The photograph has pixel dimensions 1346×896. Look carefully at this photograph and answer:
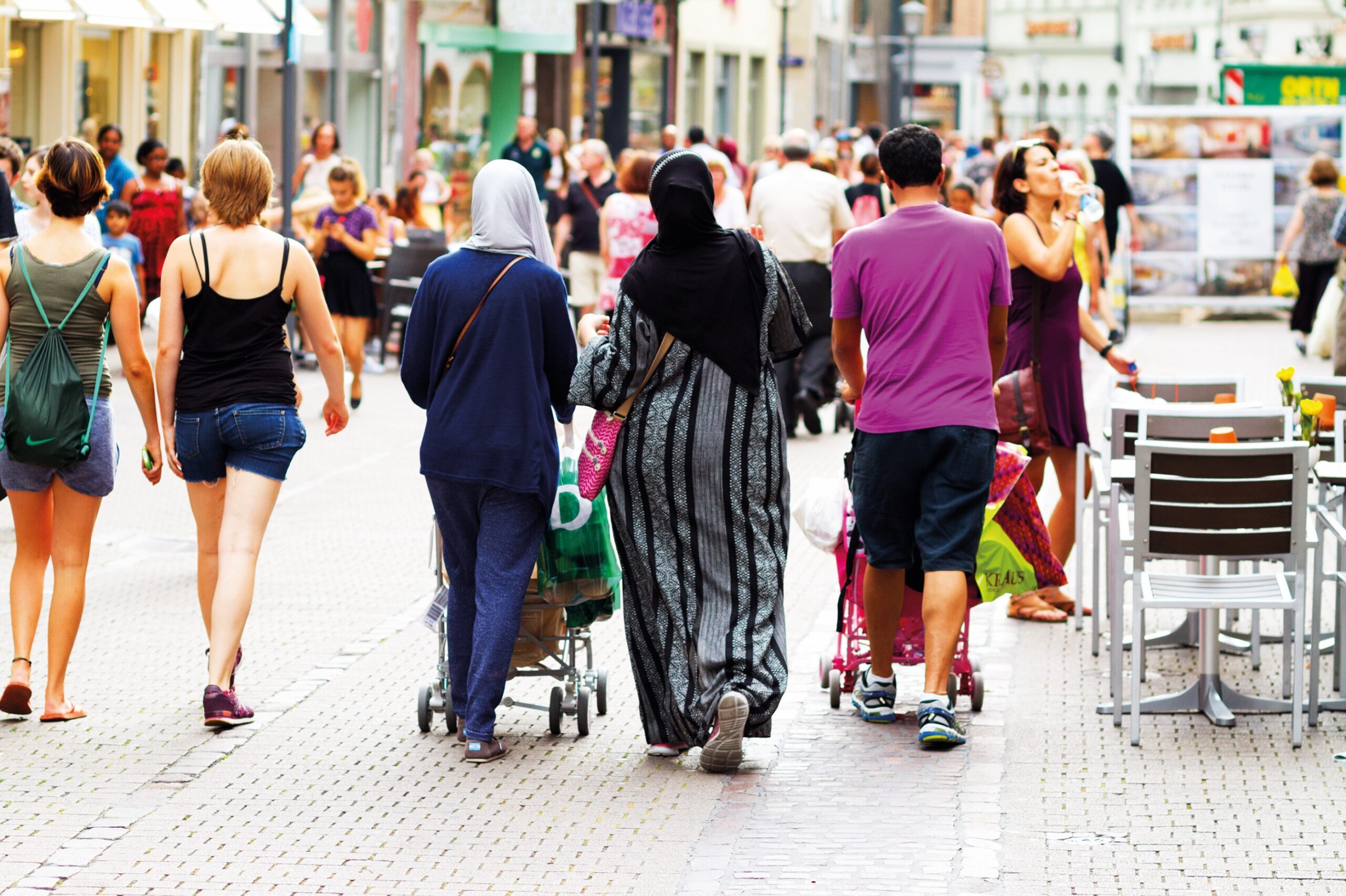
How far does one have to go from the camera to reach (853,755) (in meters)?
6.58

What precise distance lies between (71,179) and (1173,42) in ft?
242

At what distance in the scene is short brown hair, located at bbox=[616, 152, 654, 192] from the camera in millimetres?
→ 14703

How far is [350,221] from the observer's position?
53.9ft

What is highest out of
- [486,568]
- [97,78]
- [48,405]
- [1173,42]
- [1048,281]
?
[1173,42]

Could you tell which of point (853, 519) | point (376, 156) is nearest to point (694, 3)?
point (376, 156)

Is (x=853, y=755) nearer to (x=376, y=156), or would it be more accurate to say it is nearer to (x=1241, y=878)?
(x=1241, y=878)

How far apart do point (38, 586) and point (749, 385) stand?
2485 millimetres

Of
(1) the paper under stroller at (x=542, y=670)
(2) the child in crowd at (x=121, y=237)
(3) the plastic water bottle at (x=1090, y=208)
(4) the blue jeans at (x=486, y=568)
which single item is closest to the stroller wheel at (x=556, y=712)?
(1) the paper under stroller at (x=542, y=670)

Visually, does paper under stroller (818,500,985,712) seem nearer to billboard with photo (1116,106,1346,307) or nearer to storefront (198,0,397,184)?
billboard with photo (1116,106,1346,307)

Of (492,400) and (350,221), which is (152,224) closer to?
(350,221)

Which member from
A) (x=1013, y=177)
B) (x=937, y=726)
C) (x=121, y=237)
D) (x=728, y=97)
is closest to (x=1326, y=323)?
(x=121, y=237)

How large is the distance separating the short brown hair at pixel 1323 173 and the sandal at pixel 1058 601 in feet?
38.8

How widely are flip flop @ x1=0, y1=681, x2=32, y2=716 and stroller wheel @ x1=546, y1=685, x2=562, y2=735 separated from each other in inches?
65.6

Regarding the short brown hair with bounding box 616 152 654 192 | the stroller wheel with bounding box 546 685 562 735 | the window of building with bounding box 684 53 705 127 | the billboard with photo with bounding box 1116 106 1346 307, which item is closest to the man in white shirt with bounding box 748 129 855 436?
the short brown hair with bounding box 616 152 654 192
